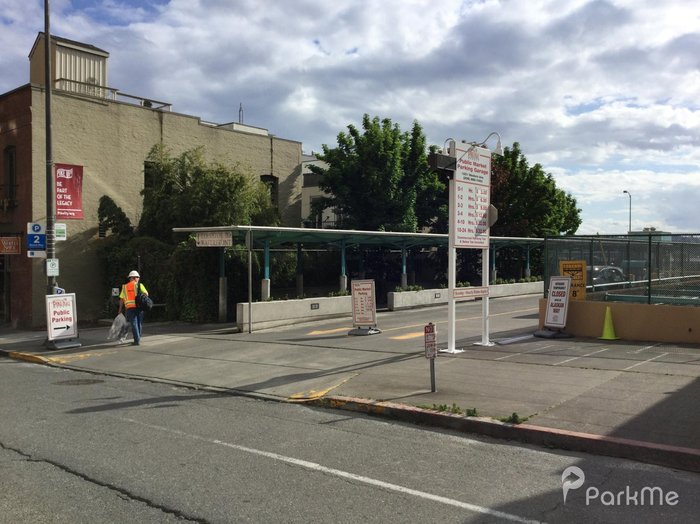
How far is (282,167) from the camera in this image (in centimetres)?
3102

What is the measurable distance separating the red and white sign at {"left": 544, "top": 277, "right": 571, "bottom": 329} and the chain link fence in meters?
0.71

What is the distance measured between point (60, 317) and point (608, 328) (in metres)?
13.2

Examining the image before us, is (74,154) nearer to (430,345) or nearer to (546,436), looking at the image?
(430,345)

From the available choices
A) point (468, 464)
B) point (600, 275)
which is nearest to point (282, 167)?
point (600, 275)

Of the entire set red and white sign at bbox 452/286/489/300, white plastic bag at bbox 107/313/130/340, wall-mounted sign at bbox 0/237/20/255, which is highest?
wall-mounted sign at bbox 0/237/20/255

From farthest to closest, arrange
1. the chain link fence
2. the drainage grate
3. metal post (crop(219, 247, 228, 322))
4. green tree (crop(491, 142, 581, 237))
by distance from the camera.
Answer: green tree (crop(491, 142, 581, 237))
metal post (crop(219, 247, 228, 322))
the chain link fence
the drainage grate

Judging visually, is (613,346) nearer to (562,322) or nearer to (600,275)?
(562,322)

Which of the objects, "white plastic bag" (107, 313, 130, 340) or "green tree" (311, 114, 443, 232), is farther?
"green tree" (311, 114, 443, 232)

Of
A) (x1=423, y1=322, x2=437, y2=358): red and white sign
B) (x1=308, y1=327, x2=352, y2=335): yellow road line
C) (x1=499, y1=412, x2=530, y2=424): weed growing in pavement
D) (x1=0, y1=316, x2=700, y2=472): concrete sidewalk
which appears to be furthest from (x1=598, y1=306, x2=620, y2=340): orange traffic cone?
(x1=499, y1=412, x2=530, y2=424): weed growing in pavement

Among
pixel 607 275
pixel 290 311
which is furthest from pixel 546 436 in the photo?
pixel 290 311

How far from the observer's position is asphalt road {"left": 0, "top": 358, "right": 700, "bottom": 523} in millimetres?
4641

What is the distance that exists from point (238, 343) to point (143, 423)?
296 inches

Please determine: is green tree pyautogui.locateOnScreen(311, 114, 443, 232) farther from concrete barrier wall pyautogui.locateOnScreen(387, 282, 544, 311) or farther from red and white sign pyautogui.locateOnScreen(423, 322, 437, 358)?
red and white sign pyautogui.locateOnScreen(423, 322, 437, 358)

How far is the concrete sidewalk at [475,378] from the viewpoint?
660 centimetres
